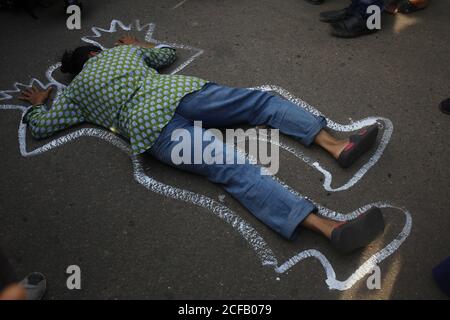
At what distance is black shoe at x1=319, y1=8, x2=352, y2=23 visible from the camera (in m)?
4.17

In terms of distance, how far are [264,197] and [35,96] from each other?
2.22 meters

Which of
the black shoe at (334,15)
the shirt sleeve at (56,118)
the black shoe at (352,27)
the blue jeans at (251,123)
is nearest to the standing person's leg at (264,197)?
the blue jeans at (251,123)

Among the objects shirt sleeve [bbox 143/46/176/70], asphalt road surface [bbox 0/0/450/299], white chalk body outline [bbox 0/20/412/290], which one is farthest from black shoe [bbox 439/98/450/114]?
shirt sleeve [bbox 143/46/176/70]

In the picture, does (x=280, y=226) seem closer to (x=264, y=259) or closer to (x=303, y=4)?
(x=264, y=259)

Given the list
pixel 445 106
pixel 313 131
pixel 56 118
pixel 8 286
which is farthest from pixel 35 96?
pixel 445 106

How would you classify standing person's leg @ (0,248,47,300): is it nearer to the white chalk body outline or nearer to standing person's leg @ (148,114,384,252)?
the white chalk body outline

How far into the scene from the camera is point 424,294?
2439mm

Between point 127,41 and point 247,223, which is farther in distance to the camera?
point 127,41

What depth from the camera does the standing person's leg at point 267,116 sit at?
2.96 metres

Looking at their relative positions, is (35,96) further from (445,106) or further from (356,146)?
(445,106)

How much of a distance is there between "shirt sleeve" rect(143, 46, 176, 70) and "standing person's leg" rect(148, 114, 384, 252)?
2.78 feet

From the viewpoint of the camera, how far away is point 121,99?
3.03 metres

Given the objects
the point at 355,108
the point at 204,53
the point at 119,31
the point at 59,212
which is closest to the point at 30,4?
the point at 119,31

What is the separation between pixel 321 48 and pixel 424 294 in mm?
2357
